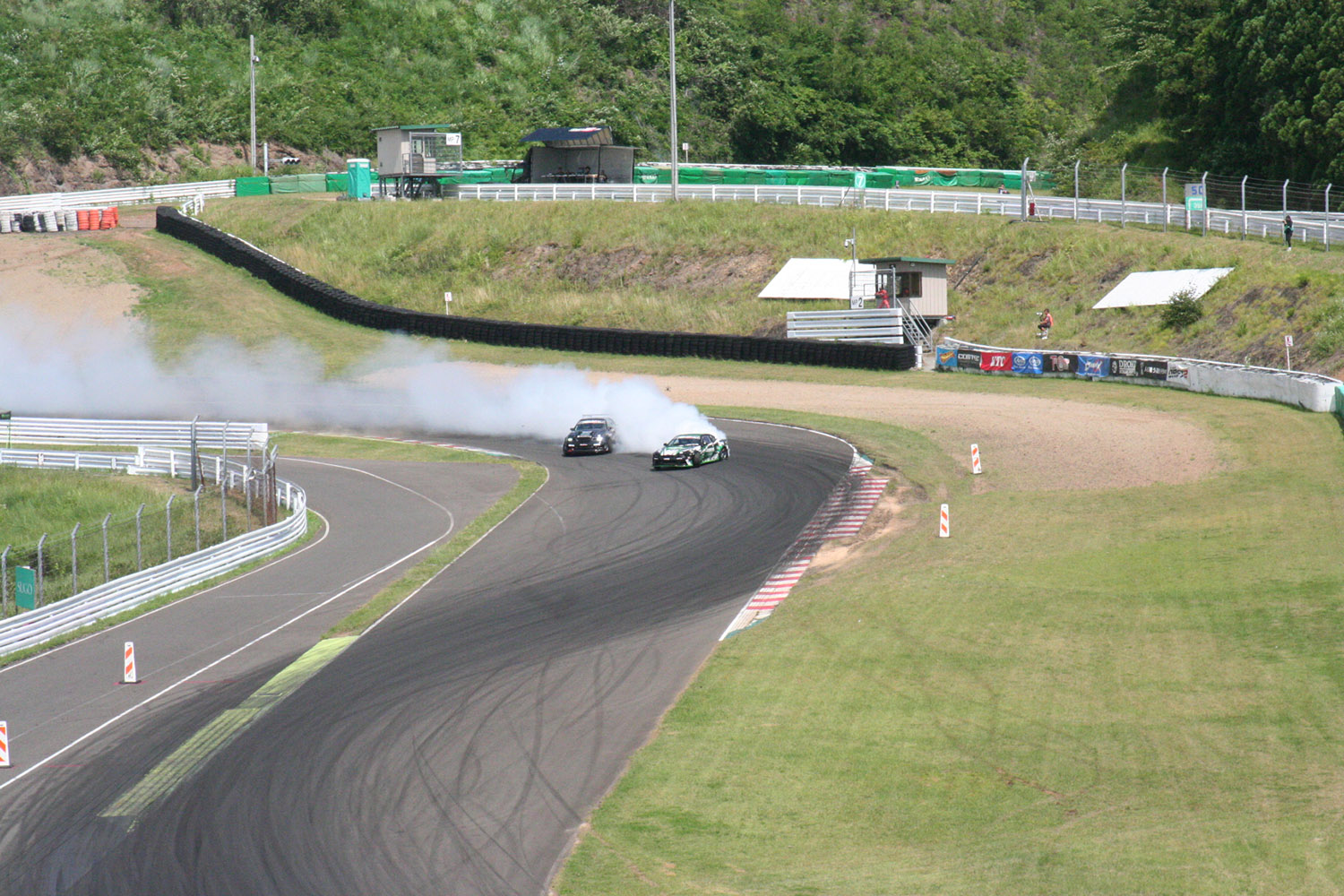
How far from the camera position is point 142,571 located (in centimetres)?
3006

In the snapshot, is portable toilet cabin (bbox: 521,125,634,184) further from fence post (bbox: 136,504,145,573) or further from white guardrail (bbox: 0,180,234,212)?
fence post (bbox: 136,504,145,573)

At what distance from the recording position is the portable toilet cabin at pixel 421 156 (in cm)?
8044

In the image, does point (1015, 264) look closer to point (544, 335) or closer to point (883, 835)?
point (544, 335)

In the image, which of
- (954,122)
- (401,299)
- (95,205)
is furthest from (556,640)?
(954,122)

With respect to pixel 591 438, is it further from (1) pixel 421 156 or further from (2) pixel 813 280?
(1) pixel 421 156

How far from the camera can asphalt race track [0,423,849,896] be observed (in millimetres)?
15672

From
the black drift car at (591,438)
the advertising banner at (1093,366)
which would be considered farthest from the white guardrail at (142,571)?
the advertising banner at (1093,366)

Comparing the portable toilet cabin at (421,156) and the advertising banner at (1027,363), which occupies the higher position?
the portable toilet cabin at (421,156)

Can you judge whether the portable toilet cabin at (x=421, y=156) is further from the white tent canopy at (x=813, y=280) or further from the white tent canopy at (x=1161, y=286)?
the white tent canopy at (x=1161, y=286)

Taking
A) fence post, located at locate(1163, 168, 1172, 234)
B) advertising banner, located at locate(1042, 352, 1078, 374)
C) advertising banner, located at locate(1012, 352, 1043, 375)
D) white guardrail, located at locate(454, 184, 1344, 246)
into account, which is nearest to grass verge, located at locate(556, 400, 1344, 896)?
advertising banner, located at locate(1042, 352, 1078, 374)

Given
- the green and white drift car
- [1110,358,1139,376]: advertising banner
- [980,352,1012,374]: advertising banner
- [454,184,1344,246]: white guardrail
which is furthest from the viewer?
[454,184,1344,246]: white guardrail

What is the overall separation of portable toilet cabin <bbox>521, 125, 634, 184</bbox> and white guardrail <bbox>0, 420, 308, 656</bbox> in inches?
1638

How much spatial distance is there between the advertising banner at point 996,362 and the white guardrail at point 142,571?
89.1 ft

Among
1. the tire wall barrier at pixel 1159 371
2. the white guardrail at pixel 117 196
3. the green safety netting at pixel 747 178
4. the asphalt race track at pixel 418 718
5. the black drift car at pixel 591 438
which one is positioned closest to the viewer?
the asphalt race track at pixel 418 718
